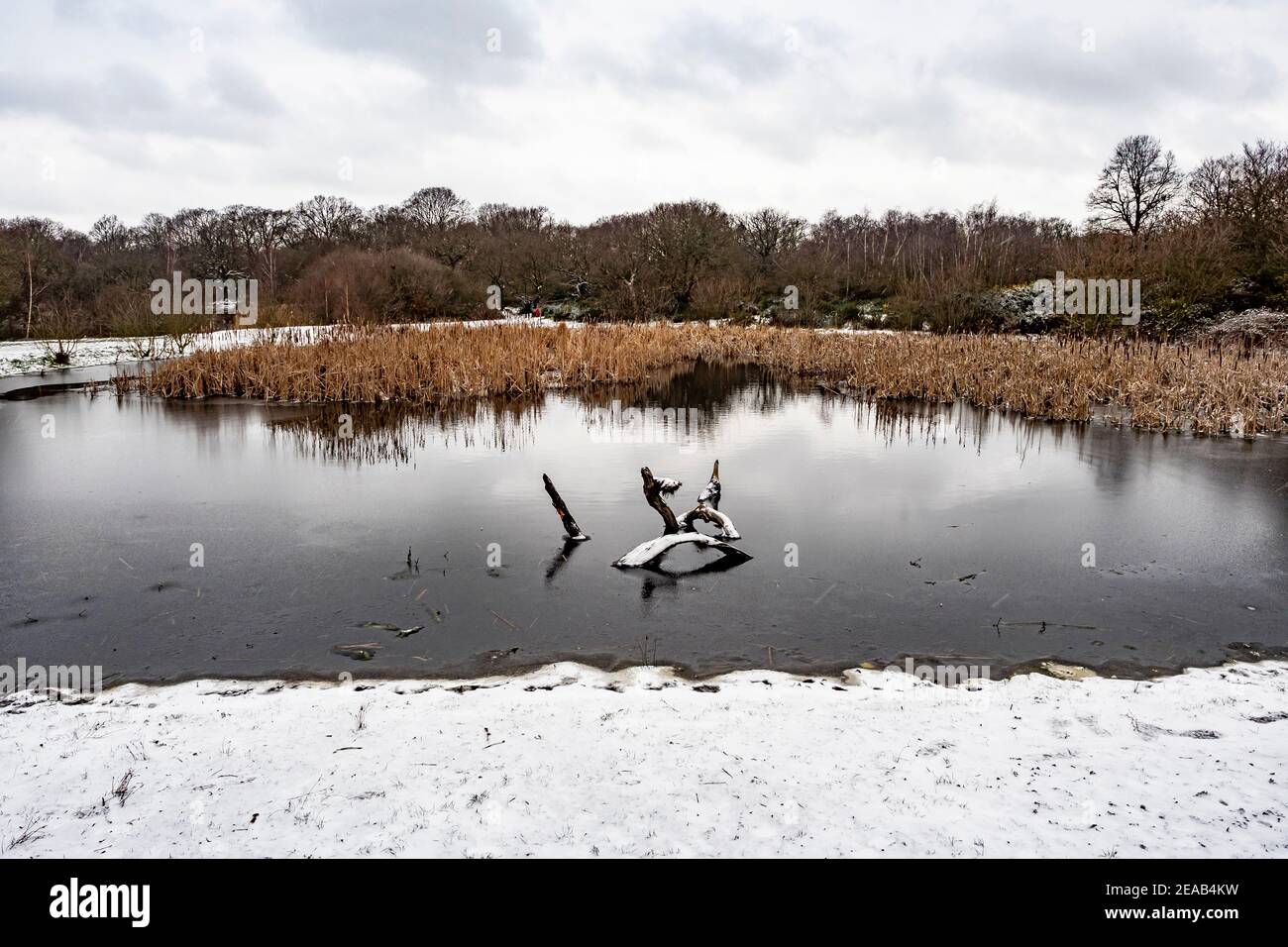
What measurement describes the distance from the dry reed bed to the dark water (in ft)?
4.97

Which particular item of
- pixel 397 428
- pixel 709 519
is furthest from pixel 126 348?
pixel 709 519

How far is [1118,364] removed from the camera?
13.3m

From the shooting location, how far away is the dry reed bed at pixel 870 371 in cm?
1142

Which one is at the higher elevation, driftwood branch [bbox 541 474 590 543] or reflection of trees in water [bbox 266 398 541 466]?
reflection of trees in water [bbox 266 398 541 466]

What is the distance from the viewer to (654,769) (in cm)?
271

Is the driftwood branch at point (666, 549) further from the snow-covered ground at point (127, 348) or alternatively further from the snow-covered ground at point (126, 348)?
the snow-covered ground at point (127, 348)

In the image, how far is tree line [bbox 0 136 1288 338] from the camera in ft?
63.0

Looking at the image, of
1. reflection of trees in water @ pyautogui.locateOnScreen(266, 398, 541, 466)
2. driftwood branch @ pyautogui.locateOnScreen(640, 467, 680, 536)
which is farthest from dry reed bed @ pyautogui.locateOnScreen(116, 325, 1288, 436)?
driftwood branch @ pyautogui.locateOnScreen(640, 467, 680, 536)

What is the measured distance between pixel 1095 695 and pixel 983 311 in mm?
21263

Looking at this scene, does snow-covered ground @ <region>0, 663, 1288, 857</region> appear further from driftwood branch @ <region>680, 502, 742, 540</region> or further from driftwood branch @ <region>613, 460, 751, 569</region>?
driftwood branch @ <region>680, 502, 742, 540</region>
